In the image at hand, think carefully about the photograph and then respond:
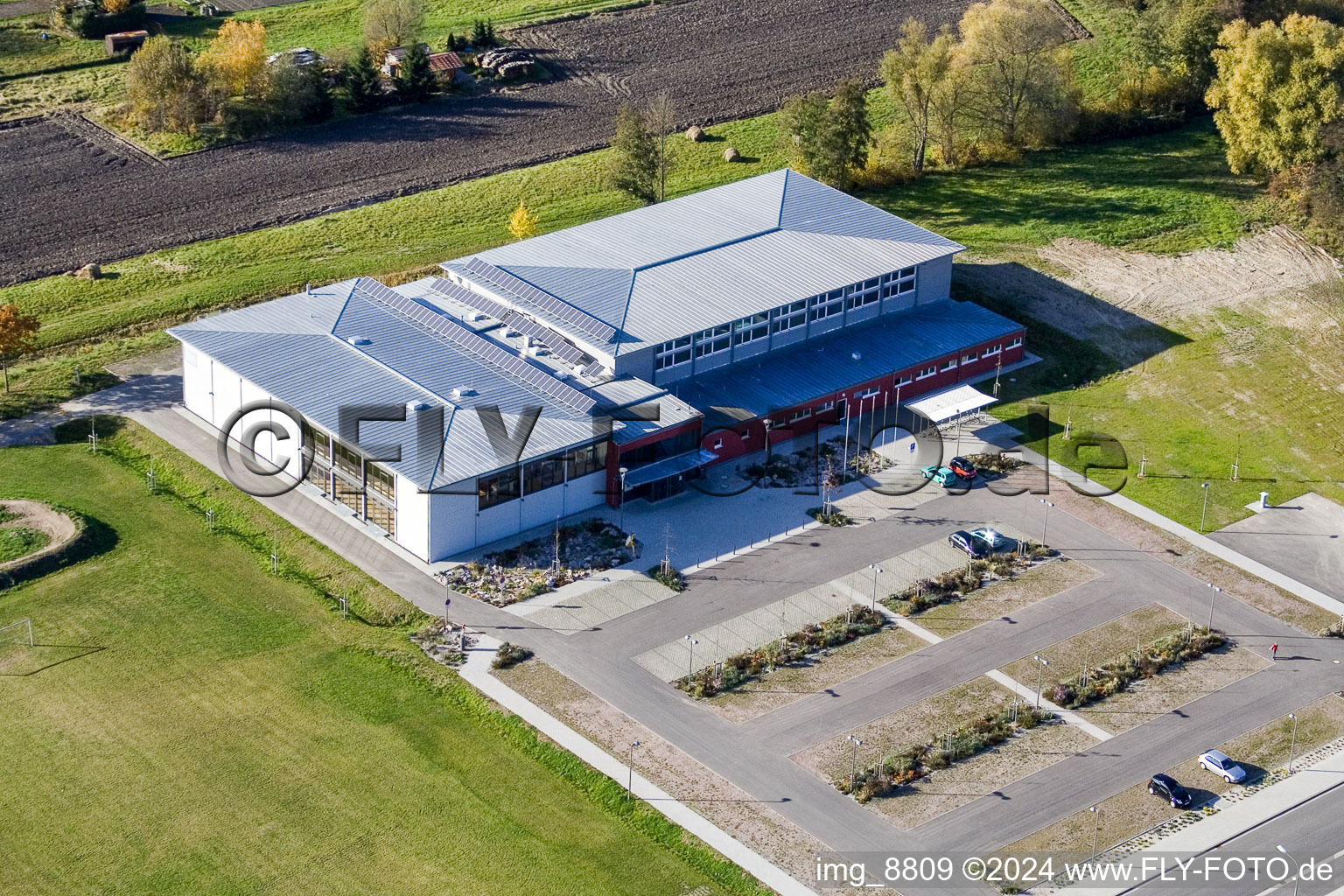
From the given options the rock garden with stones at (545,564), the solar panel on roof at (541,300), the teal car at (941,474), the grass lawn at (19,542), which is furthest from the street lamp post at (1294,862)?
the grass lawn at (19,542)

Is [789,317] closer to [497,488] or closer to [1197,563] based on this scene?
[497,488]

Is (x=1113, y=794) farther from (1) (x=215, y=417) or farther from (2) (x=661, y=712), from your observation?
(1) (x=215, y=417)

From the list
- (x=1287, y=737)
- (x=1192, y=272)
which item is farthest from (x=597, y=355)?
(x=1192, y=272)

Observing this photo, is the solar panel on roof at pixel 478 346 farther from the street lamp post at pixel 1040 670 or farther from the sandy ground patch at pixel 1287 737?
the sandy ground patch at pixel 1287 737

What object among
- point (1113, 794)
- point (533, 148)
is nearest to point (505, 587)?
point (1113, 794)

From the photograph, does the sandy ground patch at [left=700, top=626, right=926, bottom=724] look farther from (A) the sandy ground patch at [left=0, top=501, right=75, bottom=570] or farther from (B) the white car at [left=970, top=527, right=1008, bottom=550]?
(A) the sandy ground patch at [left=0, top=501, right=75, bottom=570]

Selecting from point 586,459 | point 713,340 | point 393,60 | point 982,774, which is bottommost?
point 982,774

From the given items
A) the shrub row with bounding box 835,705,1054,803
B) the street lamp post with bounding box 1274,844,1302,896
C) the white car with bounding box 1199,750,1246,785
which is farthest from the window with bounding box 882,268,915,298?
the street lamp post with bounding box 1274,844,1302,896
